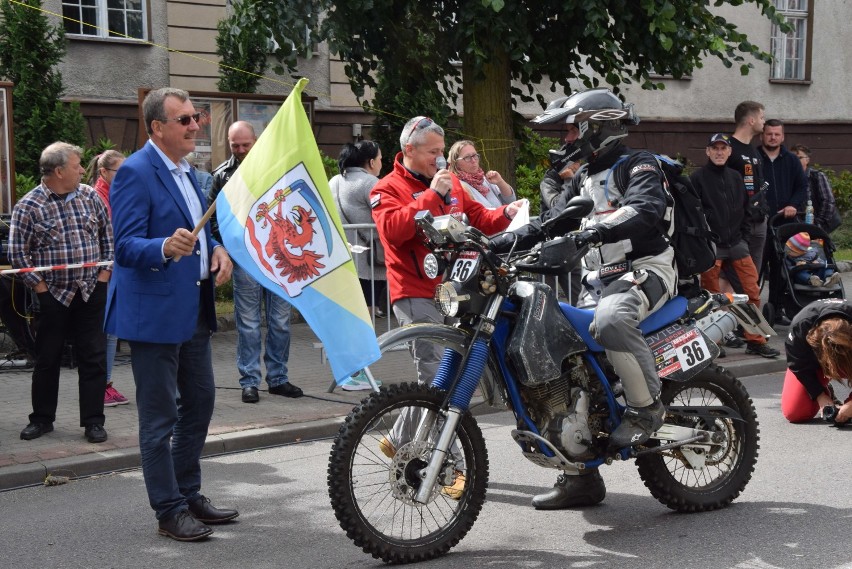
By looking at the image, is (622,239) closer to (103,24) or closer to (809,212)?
→ (809,212)

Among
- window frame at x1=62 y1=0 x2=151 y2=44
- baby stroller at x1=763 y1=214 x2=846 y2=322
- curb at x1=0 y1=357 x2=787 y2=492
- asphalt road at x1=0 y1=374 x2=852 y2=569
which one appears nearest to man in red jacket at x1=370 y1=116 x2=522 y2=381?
curb at x1=0 y1=357 x2=787 y2=492

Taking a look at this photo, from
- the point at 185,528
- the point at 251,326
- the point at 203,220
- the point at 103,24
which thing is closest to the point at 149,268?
the point at 203,220

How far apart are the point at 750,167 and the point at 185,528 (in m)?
7.69

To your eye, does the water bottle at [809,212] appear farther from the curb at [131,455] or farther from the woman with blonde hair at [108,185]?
the woman with blonde hair at [108,185]

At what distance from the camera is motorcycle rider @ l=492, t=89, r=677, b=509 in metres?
5.27

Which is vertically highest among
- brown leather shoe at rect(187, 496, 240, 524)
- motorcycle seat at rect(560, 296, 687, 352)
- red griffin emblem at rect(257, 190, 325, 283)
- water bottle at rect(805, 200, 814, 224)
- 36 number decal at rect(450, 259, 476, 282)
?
red griffin emblem at rect(257, 190, 325, 283)

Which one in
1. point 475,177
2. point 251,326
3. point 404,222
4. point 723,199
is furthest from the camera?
point 723,199

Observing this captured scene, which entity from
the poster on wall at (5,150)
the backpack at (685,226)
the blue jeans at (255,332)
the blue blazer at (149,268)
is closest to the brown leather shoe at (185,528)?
the blue blazer at (149,268)

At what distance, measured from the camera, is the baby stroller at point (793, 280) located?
11.8 metres

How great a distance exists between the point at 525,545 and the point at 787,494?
1589mm

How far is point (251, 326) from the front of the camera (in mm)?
8961

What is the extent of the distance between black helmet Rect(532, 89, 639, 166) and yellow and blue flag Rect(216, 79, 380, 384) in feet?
3.55

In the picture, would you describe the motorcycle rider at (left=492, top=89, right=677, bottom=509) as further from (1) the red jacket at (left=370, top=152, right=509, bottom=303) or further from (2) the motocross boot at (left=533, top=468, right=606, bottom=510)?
(1) the red jacket at (left=370, top=152, right=509, bottom=303)

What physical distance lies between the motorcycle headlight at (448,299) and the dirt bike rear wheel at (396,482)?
0.33 meters
